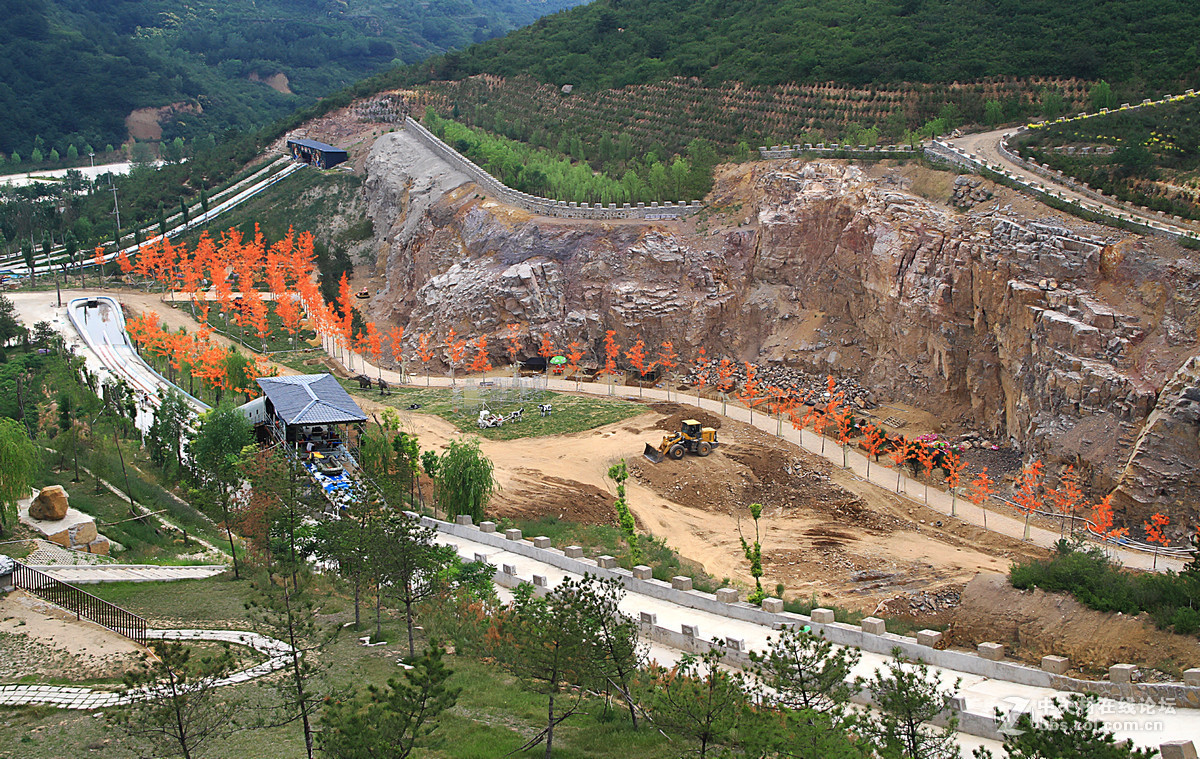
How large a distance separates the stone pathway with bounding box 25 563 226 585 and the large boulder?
4.37 metres

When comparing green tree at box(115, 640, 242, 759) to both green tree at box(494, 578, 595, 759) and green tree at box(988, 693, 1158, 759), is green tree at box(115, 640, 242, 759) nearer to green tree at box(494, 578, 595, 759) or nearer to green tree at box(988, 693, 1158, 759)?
green tree at box(494, 578, 595, 759)

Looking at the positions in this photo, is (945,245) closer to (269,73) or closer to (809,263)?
(809,263)

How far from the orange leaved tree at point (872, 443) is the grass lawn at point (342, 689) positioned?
26.3 m

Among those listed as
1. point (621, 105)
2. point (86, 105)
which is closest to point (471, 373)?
point (621, 105)

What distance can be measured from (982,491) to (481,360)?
93.9ft

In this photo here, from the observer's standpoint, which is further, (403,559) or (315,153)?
(315,153)

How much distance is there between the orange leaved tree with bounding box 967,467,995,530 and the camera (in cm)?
4426

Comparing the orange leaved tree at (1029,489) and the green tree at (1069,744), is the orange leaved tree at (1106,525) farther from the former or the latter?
the green tree at (1069,744)

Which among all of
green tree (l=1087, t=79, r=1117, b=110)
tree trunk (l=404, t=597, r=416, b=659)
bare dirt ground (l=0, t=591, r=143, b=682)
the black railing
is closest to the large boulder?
the black railing

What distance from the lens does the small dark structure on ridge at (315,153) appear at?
90.4 m

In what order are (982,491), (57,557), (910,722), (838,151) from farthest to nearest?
(838,151)
(982,491)
(57,557)
(910,722)


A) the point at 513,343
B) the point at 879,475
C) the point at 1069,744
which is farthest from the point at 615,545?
the point at 513,343

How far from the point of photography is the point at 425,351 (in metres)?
61.1

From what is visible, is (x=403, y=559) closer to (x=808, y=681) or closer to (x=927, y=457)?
(x=808, y=681)
